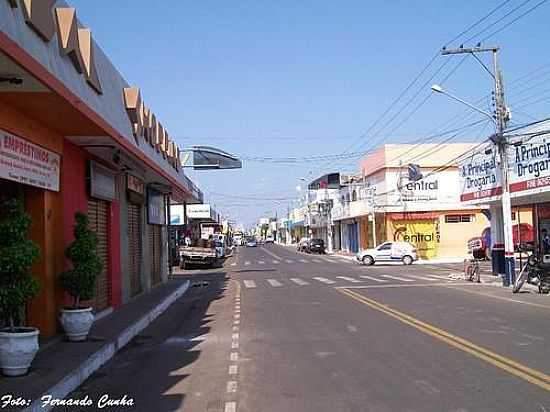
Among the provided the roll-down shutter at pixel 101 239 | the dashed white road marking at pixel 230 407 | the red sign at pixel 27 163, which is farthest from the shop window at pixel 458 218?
the dashed white road marking at pixel 230 407

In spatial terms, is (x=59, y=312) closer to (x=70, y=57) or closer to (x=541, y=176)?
(x=70, y=57)

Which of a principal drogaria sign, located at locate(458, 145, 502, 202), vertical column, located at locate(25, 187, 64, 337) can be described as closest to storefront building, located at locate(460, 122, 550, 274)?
a principal drogaria sign, located at locate(458, 145, 502, 202)

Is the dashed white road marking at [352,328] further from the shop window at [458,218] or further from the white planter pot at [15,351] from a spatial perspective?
the shop window at [458,218]

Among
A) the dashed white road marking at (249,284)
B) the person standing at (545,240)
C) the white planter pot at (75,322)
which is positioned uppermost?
the person standing at (545,240)

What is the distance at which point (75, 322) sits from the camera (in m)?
12.4

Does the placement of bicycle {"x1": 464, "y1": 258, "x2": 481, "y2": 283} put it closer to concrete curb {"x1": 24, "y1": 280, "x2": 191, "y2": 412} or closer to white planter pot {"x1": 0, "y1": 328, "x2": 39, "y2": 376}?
concrete curb {"x1": 24, "y1": 280, "x2": 191, "y2": 412}

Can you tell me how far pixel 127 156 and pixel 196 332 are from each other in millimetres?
5540

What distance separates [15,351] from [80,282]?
3.44m

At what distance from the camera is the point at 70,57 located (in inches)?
460

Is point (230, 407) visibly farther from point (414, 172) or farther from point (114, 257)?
point (414, 172)

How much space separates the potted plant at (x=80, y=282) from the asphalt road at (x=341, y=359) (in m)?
1.02

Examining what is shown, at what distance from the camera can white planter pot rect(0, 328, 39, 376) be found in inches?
359

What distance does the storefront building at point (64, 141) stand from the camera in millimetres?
9474

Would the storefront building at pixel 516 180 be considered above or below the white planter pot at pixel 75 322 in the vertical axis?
above
